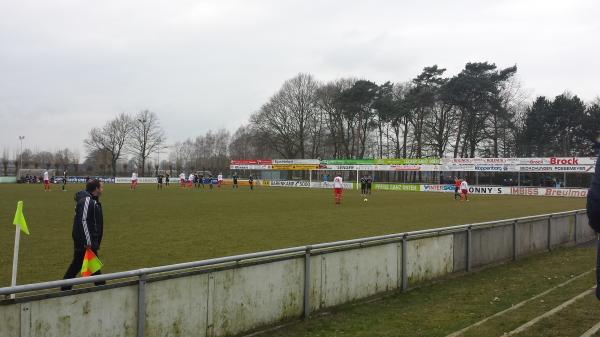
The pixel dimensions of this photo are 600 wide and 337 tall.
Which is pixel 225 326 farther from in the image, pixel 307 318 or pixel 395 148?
pixel 395 148

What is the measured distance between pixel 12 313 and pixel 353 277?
4693mm

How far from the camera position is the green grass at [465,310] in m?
6.08

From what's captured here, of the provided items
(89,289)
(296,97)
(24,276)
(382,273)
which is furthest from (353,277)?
(296,97)

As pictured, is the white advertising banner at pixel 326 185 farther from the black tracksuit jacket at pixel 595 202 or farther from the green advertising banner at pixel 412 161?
the black tracksuit jacket at pixel 595 202

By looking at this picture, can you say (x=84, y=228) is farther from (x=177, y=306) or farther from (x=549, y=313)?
(x=549, y=313)

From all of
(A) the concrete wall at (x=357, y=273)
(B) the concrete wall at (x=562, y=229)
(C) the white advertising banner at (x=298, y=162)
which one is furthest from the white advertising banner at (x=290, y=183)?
(A) the concrete wall at (x=357, y=273)

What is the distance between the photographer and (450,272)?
9.75 metres

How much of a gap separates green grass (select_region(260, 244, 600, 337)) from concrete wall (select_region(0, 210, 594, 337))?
0.26 m

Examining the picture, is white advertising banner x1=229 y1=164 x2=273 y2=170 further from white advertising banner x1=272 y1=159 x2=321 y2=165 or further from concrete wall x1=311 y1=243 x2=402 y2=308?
concrete wall x1=311 y1=243 x2=402 y2=308

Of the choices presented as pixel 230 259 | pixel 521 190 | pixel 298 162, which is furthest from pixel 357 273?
pixel 298 162

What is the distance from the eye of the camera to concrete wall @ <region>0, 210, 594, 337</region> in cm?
432

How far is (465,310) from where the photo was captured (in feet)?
24.0

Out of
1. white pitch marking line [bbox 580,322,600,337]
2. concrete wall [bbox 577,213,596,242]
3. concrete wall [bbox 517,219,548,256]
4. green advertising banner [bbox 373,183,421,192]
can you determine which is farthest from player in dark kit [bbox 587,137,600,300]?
green advertising banner [bbox 373,183,421,192]

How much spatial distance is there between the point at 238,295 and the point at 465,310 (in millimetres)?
3416
